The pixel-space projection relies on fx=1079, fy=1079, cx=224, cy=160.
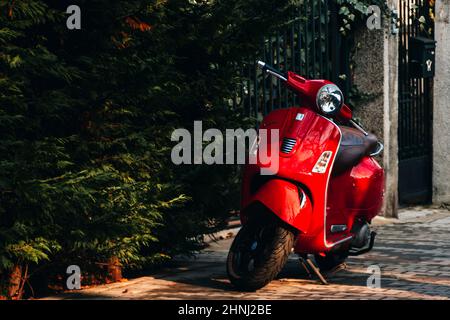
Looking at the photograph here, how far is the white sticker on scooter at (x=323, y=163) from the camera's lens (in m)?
7.33

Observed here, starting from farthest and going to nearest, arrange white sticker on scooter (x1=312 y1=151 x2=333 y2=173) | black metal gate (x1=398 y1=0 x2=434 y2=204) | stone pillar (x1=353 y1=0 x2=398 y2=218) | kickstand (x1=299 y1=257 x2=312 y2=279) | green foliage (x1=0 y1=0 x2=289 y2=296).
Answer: black metal gate (x1=398 y1=0 x2=434 y2=204), stone pillar (x1=353 y1=0 x2=398 y2=218), kickstand (x1=299 y1=257 x2=312 y2=279), white sticker on scooter (x1=312 y1=151 x2=333 y2=173), green foliage (x1=0 y1=0 x2=289 y2=296)

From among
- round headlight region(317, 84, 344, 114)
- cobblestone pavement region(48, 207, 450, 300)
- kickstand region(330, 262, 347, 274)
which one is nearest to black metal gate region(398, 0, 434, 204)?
cobblestone pavement region(48, 207, 450, 300)

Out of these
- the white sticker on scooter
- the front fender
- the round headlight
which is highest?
the round headlight

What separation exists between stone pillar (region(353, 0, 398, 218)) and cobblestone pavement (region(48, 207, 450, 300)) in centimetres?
219

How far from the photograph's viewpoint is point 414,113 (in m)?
13.8

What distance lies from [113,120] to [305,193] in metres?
1.40

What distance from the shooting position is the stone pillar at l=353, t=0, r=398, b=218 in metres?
12.0

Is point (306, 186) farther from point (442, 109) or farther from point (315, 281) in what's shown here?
point (442, 109)

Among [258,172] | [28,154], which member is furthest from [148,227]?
[28,154]

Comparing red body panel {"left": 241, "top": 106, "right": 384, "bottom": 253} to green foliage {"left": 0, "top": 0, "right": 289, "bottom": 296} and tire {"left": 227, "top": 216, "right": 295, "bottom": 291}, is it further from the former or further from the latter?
green foliage {"left": 0, "top": 0, "right": 289, "bottom": 296}

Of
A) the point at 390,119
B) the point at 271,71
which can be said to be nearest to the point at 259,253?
the point at 271,71

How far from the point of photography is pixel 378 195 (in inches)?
310

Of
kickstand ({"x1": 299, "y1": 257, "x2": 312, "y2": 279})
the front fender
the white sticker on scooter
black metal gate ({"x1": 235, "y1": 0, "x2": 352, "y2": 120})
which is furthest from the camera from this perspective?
black metal gate ({"x1": 235, "y1": 0, "x2": 352, "y2": 120})
